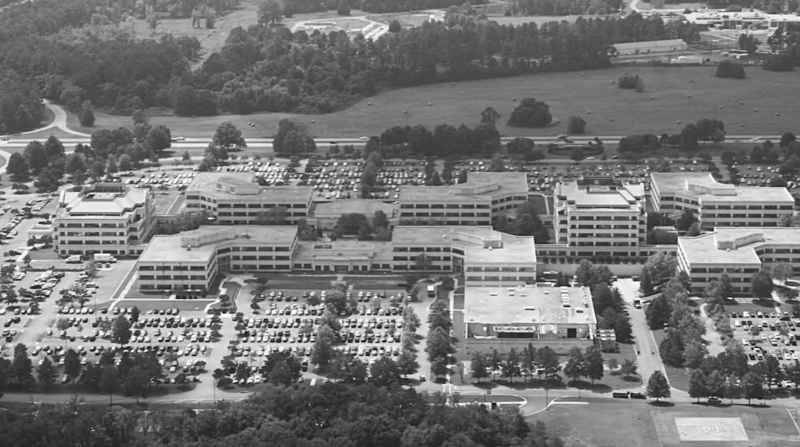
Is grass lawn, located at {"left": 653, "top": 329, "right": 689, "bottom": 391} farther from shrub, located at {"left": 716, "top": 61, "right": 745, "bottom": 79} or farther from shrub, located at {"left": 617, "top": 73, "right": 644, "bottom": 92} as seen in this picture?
shrub, located at {"left": 716, "top": 61, "right": 745, "bottom": 79}

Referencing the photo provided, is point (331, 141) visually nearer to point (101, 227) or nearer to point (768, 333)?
point (101, 227)

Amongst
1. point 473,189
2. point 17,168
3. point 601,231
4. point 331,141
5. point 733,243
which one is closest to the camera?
point 733,243

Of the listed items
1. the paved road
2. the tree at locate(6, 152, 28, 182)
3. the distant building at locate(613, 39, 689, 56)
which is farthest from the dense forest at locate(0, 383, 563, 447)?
the distant building at locate(613, 39, 689, 56)

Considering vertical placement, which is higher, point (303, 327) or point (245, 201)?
point (245, 201)

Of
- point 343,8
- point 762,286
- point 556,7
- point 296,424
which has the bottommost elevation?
point 296,424

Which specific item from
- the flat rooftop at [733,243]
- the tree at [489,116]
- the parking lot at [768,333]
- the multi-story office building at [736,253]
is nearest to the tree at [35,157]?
the tree at [489,116]

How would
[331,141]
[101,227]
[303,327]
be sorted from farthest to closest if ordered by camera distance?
[331,141] < [101,227] < [303,327]

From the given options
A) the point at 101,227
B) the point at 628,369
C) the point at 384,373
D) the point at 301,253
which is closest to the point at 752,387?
the point at 628,369
